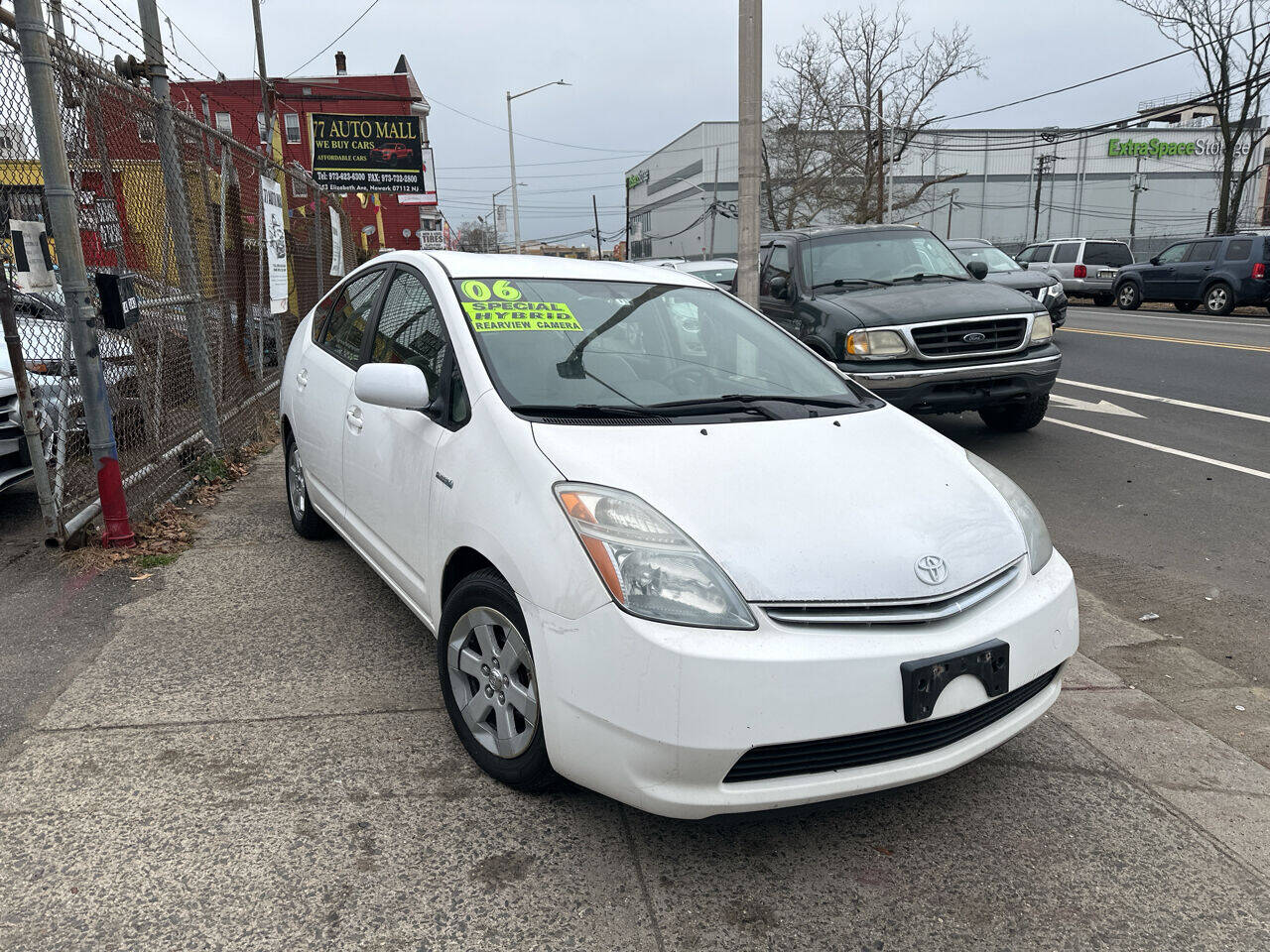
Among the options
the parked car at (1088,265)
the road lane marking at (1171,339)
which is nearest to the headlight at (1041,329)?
the road lane marking at (1171,339)

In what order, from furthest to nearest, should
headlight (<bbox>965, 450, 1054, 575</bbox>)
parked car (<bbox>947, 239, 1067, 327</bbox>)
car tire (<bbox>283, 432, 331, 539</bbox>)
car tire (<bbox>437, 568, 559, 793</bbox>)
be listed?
parked car (<bbox>947, 239, 1067, 327</bbox>), car tire (<bbox>283, 432, 331, 539</bbox>), headlight (<bbox>965, 450, 1054, 575</bbox>), car tire (<bbox>437, 568, 559, 793</bbox>)

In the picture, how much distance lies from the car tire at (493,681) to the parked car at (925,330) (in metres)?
4.60

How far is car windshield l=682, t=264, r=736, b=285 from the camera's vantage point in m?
12.4

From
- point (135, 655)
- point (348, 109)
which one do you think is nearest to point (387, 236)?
point (348, 109)

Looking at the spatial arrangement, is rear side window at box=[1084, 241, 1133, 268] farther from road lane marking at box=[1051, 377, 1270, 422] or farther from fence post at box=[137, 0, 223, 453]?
fence post at box=[137, 0, 223, 453]

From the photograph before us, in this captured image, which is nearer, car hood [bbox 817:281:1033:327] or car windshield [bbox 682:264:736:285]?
car hood [bbox 817:281:1033:327]

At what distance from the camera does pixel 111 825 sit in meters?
2.51

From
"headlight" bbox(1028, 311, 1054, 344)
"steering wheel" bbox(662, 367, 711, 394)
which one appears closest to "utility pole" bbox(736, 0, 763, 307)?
"headlight" bbox(1028, 311, 1054, 344)

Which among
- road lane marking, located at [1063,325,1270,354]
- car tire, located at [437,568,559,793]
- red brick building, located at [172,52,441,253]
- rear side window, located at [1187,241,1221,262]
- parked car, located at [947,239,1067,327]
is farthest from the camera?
red brick building, located at [172,52,441,253]

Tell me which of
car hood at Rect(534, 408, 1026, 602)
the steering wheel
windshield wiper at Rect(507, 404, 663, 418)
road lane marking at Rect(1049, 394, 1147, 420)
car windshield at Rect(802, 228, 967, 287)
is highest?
car windshield at Rect(802, 228, 967, 287)

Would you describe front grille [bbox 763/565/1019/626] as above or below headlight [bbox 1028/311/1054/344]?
below

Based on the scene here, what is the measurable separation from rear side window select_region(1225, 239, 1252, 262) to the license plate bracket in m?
21.3

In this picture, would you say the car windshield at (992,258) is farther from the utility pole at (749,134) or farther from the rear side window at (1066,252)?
the rear side window at (1066,252)

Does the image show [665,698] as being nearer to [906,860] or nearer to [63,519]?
[906,860]
